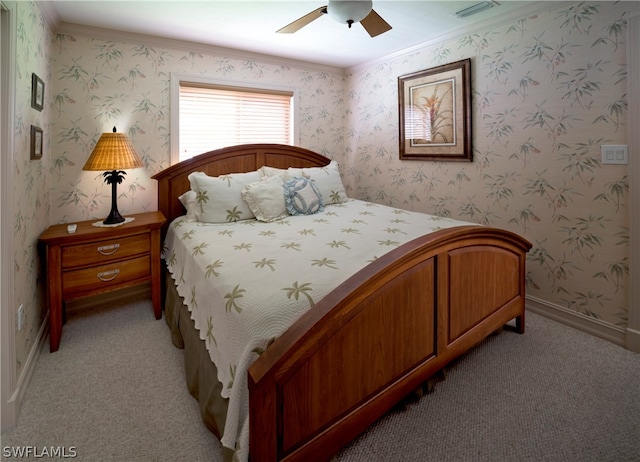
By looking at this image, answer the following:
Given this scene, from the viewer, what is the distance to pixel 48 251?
6.91 feet

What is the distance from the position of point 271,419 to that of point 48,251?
191 centimetres

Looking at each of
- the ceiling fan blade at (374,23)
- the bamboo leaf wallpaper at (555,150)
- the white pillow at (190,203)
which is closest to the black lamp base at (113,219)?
the white pillow at (190,203)

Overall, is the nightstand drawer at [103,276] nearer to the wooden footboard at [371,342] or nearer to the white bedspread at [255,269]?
the white bedspread at [255,269]

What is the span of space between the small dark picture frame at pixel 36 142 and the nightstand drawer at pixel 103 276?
0.76 metres

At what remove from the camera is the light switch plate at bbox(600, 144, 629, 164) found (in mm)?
2072

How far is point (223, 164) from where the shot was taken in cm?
321

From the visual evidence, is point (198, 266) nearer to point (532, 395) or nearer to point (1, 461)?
point (1, 461)

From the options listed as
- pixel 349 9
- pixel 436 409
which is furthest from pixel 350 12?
pixel 436 409

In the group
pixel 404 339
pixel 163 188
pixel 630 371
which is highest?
pixel 163 188

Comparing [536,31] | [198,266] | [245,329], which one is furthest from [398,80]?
[245,329]

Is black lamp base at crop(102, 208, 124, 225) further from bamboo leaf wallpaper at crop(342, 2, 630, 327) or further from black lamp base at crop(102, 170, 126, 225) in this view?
bamboo leaf wallpaper at crop(342, 2, 630, 327)

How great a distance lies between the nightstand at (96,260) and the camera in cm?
213

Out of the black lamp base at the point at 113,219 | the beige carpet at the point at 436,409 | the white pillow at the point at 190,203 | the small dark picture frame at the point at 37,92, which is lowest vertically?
the beige carpet at the point at 436,409

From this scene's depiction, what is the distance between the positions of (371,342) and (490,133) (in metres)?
2.26
